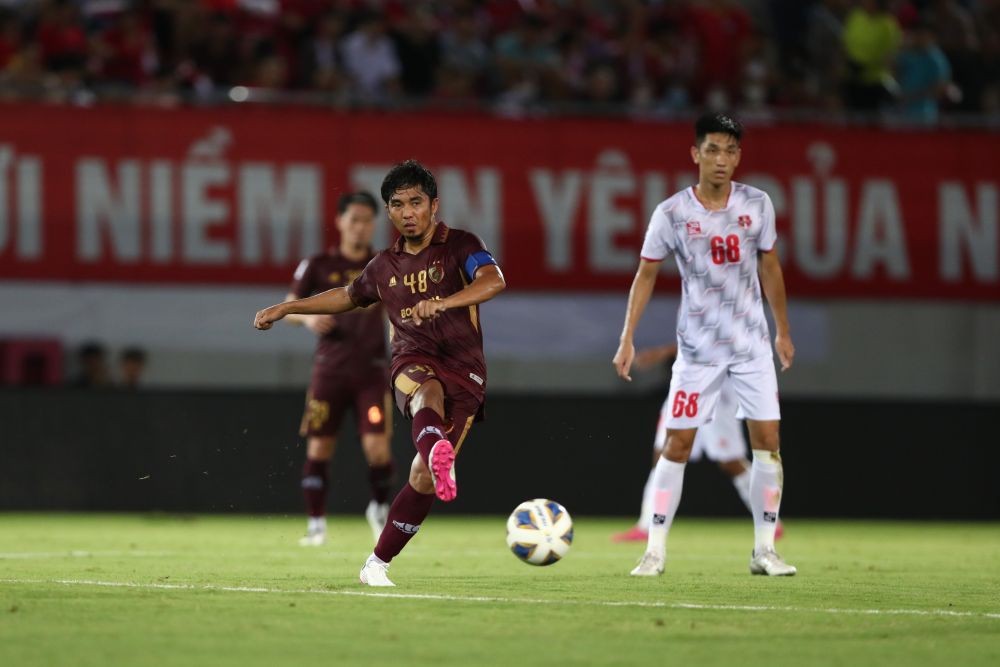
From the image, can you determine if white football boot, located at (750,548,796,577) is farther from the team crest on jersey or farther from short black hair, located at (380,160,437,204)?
short black hair, located at (380,160,437,204)

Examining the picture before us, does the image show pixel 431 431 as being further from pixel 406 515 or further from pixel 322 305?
pixel 322 305

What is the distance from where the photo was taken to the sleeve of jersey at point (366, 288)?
28.3ft

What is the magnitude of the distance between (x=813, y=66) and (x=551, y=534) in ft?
44.4

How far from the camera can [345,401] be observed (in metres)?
12.9

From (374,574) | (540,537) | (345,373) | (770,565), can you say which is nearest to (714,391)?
(770,565)

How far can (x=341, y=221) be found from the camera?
1285 cm

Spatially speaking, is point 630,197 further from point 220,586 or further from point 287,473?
point 220,586

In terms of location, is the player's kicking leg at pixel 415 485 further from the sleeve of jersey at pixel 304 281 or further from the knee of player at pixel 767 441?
the sleeve of jersey at pixel 304 281

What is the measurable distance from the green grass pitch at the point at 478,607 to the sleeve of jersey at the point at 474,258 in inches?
60.6

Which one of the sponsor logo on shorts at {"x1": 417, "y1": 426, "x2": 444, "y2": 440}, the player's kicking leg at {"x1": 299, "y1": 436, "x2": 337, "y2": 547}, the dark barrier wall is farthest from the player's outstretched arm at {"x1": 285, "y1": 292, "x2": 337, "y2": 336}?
the sponsor logo on shorts at {"x1": 417, "y1": 426, "x2": 444, "y2": 440}

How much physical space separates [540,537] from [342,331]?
4.49 m

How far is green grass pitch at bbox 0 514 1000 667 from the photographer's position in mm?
6184

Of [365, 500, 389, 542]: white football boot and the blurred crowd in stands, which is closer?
[365, 500, 389, 542]: white football boot

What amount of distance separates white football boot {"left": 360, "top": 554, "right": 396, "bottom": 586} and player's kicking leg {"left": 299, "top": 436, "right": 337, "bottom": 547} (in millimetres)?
4227
